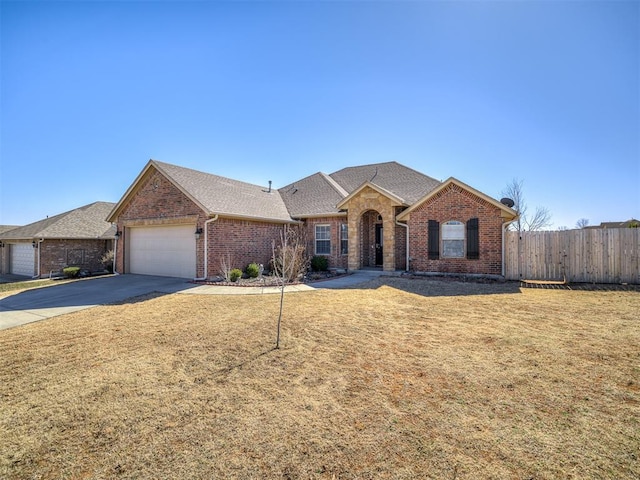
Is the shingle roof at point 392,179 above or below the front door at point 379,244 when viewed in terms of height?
above

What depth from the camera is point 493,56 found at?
11633 millimetres

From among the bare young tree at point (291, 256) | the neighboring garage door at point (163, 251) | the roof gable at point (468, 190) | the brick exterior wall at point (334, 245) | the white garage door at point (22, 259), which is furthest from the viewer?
the white garage door at point (22, 259)

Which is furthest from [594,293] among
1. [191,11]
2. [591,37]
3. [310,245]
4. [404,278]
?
[191,11]

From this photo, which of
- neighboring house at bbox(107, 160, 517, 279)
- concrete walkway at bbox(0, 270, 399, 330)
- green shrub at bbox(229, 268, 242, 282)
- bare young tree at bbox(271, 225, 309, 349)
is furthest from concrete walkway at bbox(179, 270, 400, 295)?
neighboring house at bbox(107, 160, 517, 279)

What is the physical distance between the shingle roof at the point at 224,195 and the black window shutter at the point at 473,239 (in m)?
9.38

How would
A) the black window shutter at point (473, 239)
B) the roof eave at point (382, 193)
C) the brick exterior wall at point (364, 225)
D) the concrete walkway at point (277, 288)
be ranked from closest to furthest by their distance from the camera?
1. the concrete walkway at point (277, 288)
2. the black window shutter at point (473, 239)
3. the roof eave at point (382, 193)
4. the brick exterior wall at point (364, 225)

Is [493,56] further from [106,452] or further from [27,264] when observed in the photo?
[27,264]

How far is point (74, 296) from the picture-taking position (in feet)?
36.6

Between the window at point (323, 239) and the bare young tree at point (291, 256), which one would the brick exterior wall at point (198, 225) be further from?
the window at point (323, 239)

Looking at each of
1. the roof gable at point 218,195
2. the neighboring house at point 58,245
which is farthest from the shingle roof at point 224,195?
the neighboring house at point 58,245

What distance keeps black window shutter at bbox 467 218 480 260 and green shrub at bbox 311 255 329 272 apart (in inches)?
284

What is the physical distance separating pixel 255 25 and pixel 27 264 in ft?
74.3

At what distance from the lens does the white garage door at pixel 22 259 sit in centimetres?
2059

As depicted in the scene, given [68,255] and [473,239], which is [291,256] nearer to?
[473,239]
